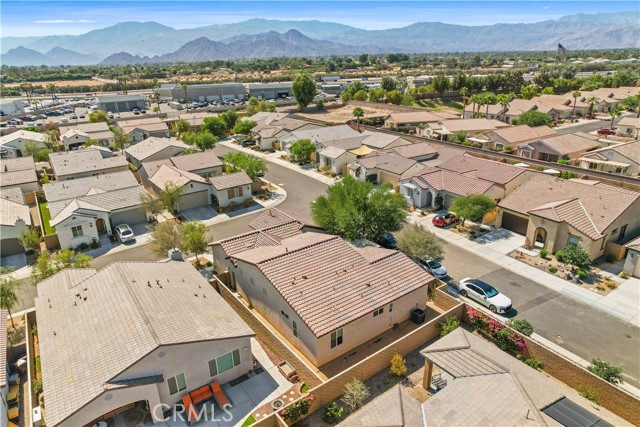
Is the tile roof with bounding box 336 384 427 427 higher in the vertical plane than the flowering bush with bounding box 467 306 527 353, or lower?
higher

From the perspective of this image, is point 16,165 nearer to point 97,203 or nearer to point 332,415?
point 97,203

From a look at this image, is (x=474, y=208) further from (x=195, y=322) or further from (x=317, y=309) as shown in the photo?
(x=195, y=322)

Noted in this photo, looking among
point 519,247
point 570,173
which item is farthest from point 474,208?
point 570,173

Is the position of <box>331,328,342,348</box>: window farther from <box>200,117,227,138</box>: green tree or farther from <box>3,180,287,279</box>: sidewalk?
<box>200,117,227,138</box>: green tree

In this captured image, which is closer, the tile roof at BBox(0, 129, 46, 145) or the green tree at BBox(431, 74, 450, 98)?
the tile roof at BBox(0, 129, 46, 145)

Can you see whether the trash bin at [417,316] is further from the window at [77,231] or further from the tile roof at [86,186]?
the tile roof at [86,186]

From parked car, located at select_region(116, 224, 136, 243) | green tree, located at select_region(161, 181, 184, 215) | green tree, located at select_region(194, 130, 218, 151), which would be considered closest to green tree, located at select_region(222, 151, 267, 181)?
green tree, located at select_region(161, 181, 184, 215)
